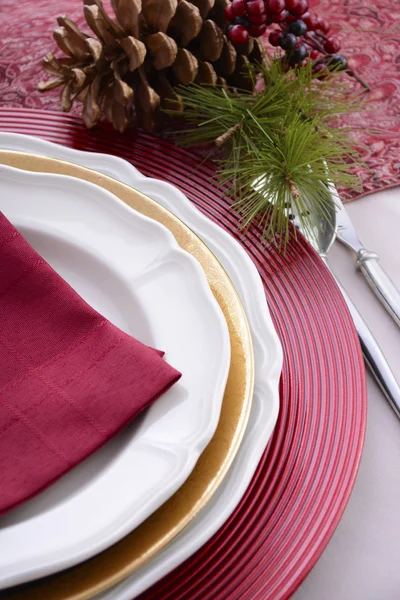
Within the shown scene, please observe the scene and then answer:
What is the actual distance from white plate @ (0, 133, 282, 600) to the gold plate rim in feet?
0.04

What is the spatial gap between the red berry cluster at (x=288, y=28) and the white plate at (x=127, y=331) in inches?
8.7

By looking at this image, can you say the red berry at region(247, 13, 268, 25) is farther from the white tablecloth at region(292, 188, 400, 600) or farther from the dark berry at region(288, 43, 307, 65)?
the white tablecloth at region(292, 188, 400, 600)

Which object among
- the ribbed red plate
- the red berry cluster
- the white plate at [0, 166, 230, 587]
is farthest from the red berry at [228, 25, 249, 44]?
the white plate at [0, 166, 230, 587]

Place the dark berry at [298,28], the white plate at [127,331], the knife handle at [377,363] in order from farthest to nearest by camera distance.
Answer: the dark berry at [298,28] → the knife handle at [377,363] → the white plate at [127,331]

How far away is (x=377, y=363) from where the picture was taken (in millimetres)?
435

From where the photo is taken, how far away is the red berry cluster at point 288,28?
0.51m

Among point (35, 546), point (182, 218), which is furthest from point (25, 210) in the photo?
point (35, 546)

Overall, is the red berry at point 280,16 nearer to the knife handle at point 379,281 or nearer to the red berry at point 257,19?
the red berry at point 257,19

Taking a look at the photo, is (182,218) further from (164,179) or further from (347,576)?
(347,576)

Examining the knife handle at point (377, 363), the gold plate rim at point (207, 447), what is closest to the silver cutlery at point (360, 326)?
the knife handle at point (377, 363)

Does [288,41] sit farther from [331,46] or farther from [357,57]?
[357,57]

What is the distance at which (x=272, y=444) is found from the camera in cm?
38

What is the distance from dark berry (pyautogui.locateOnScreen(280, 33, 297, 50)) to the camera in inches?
21.4

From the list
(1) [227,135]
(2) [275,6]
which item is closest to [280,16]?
(2) [275,6]
